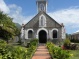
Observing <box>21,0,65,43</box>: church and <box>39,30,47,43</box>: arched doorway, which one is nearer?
<box>21,0,65,43</box>: church

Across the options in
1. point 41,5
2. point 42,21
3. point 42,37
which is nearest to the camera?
point 42,21

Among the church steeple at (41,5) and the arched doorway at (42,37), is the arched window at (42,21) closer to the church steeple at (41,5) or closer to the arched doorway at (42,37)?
the arched doorway at (42,37)

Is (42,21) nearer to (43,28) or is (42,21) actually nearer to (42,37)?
(43,28)

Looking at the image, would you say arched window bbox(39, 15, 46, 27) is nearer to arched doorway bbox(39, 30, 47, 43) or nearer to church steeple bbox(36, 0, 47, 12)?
arched doorway bbox(39, 30, 47, 43)

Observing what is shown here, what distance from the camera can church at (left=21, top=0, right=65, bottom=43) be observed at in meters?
47.2

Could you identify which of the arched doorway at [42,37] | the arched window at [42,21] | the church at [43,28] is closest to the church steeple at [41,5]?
the church at [43,28]

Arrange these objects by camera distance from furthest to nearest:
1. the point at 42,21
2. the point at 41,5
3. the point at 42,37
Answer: the point at 41,5 < the point at 42,37 < the point at 42,21

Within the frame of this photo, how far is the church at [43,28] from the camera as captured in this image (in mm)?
47188

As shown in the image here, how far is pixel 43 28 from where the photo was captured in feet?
156

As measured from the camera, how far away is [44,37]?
5019 centimetres

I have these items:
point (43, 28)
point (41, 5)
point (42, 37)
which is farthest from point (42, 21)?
point (41, 5)

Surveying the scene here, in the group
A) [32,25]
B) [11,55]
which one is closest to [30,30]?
[32,25]

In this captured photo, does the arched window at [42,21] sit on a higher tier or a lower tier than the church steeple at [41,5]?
lower

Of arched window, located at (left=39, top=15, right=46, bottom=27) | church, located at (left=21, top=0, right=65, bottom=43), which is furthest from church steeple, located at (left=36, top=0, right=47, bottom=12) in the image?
arched window, located at (left=39, top=15, right=46, bottom=27)
